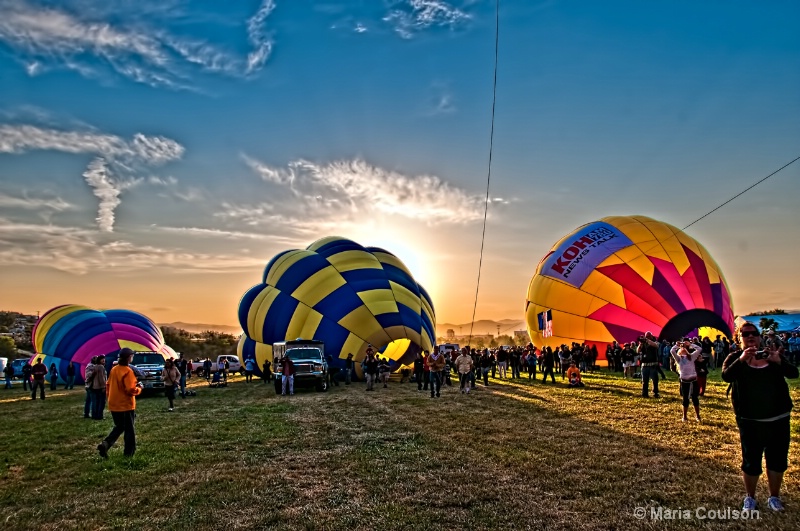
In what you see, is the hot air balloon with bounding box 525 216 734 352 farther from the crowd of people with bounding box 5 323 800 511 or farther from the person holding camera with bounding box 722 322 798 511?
the person holding camera with bounding box 722 322 798 511

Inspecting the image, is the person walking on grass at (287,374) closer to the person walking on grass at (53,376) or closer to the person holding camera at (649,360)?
the person holding camera at (649,360)

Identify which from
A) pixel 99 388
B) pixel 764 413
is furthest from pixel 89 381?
pixel 764 413

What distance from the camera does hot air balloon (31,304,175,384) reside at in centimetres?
2655

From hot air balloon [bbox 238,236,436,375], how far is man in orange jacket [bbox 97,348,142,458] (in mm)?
13380

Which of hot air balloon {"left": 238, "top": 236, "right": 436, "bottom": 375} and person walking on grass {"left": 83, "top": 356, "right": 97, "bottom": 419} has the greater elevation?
hot air balloon {"left": 238, "top": 236, "right": 436, "bottom": 375}

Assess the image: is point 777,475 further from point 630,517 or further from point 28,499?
point 28,499

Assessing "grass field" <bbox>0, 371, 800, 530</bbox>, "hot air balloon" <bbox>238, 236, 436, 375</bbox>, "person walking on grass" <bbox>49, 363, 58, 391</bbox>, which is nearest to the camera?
"grass field" <bbox>0, 371, 800, 530</bbox>

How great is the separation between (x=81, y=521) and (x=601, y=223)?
2187 cm

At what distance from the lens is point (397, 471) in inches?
263

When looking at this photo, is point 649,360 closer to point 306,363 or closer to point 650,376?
point 650,376

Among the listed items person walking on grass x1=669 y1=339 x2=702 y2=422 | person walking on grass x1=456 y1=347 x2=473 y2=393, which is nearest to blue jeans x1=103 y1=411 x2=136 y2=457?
person walking on grass x1=669 y1=339 x2=702 y2=422

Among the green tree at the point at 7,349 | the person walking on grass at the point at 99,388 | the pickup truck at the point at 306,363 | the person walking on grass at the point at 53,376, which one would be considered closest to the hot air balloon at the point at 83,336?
the person walking on grass at the point at 53,376

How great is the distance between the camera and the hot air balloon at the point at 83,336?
26547mm

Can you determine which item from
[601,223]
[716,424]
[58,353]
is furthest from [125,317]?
[716,424]
